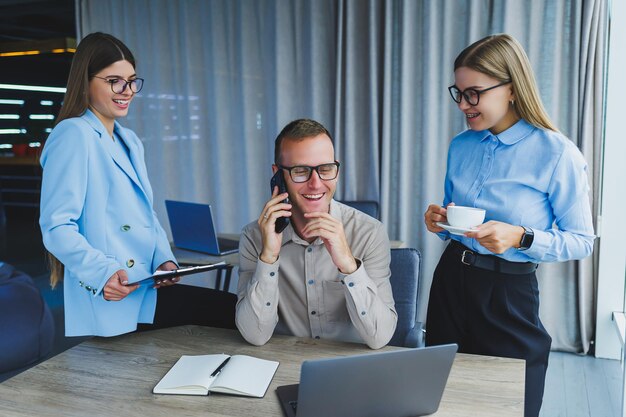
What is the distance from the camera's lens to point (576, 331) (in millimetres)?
3717

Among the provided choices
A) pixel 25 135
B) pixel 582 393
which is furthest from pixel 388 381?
pixel 25 135

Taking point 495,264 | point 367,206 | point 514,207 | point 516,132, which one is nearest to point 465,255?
point 495,264

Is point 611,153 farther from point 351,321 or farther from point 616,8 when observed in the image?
point 351,321

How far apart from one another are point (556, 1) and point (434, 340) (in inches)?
99.4

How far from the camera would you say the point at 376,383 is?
1196 millimetres

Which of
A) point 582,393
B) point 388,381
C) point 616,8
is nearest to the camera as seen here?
point 388,381

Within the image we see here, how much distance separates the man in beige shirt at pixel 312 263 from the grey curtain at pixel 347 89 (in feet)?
6.91

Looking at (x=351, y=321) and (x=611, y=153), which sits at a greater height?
(x=611, y=153)

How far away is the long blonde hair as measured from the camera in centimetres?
185

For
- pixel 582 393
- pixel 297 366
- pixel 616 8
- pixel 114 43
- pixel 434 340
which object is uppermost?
pixel 616 8

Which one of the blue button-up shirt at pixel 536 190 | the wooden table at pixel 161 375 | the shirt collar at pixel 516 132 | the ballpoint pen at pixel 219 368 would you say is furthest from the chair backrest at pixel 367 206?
the ballpoint pen at pixel 219 368

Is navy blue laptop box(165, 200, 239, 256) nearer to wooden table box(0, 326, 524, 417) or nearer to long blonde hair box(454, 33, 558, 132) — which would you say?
wooden table box(0, 326, 524, 417)

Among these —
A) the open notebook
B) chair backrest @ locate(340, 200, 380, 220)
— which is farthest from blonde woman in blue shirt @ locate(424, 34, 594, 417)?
chair backrest @ locate(340, 200, 380, 220)

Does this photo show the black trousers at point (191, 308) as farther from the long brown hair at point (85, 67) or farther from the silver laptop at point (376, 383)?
the silver laptop at point (376, 383)
